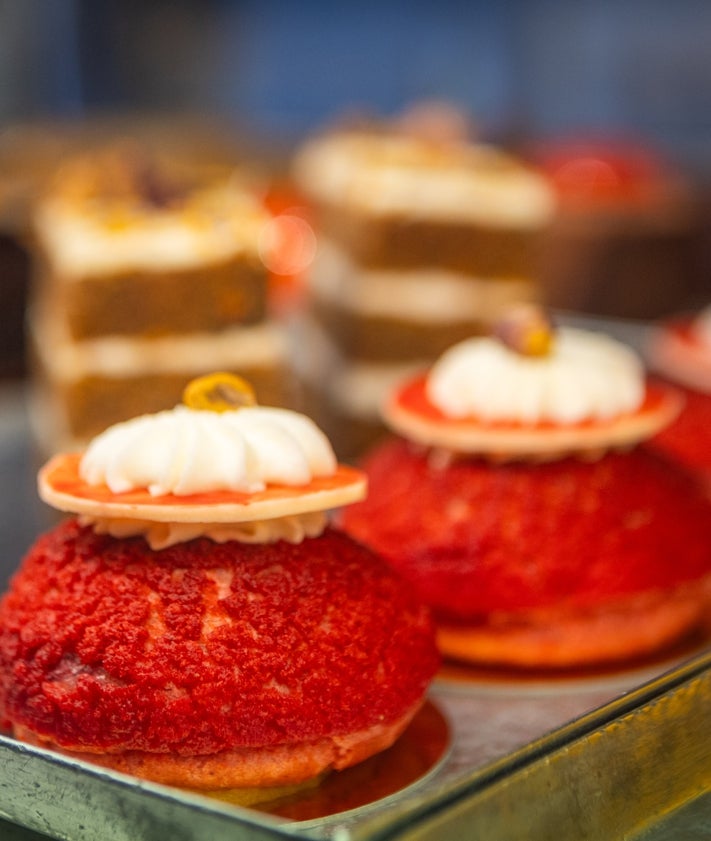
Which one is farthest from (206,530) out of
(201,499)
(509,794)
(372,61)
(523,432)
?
(372,61)

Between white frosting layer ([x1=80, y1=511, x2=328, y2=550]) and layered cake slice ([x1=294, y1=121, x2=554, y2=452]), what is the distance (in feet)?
9.21

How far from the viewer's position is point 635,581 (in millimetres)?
2668

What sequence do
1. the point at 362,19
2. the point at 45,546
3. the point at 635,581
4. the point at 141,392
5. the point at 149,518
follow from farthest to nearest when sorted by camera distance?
the point at 362,19, the point at 141,392, the point at 635,581, the point at 45,546, the point at 149,518

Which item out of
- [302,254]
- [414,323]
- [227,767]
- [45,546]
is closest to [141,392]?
[414,323]

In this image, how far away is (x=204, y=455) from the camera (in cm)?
207

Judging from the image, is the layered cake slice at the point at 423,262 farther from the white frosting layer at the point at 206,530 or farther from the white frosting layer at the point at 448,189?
the white frosting layer at the point at 206,530

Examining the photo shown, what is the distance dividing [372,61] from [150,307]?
20.7ft

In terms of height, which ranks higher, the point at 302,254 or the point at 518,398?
the point at 518,398

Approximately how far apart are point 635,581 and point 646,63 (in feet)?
23.4

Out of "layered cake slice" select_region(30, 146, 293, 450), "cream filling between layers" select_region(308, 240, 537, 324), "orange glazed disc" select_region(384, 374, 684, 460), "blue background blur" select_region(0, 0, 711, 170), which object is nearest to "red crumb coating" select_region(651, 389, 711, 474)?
"orange glazed disc" select_region(384, 374, 684, 460)

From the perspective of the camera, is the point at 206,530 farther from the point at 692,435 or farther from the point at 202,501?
the point at 692,435

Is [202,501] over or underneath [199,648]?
over

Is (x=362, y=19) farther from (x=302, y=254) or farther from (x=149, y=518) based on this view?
(x=149, y=518)

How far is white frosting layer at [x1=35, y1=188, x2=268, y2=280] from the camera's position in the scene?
14.2ft
